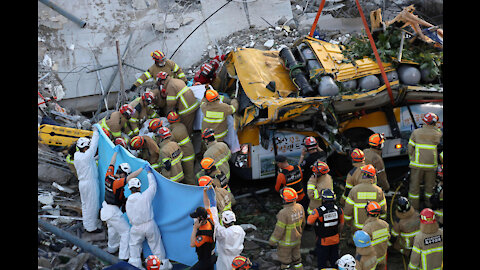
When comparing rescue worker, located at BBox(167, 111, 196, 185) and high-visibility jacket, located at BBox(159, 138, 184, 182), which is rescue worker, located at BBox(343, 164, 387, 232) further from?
rescue worker, located at BBox(167, 111, 196, 185)

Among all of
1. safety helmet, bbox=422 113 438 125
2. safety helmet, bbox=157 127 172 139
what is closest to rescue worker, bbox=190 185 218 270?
safety helmet, bbox=157 127 172 139

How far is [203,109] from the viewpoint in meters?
8.93

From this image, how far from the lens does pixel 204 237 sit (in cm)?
646

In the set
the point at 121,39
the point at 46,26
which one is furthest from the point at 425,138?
the point at 46,26

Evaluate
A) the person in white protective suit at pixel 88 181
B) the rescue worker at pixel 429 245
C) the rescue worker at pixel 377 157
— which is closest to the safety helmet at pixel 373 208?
the rescue worker at pixel 429 245

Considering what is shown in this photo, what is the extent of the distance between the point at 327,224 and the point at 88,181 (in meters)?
3.73

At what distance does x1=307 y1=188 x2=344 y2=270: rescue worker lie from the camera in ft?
22.6

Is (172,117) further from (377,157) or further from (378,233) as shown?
(378,233)

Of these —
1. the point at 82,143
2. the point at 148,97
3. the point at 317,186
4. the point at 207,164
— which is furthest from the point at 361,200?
the point at 82,143

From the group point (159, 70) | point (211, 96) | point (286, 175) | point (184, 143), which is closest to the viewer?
point (286, 175)

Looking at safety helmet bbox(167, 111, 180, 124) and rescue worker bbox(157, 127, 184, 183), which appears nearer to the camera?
rescue worker bbox(157, 127, 184, 183)

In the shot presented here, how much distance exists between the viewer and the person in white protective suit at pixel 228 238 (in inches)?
257

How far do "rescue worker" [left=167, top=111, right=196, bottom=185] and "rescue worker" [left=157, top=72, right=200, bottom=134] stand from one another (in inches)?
9.3

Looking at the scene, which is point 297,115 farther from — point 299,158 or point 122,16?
point 122,16
